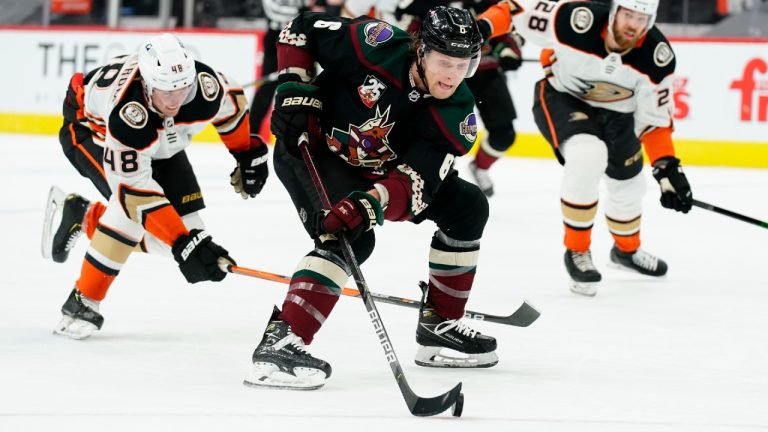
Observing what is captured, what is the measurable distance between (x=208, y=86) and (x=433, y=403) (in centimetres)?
133

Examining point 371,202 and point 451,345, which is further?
point 451,345

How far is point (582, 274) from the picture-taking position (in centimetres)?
429

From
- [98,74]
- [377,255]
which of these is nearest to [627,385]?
[98,74]

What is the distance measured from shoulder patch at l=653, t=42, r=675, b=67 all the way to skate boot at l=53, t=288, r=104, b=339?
6.93ft

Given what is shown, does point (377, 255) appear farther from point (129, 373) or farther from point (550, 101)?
point (129, 373)

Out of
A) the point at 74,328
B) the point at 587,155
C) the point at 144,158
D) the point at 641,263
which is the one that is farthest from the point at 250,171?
the point at 641,263

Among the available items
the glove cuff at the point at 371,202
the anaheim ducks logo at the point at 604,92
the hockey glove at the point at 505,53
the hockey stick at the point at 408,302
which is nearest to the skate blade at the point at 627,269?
the anaheim ducks logo at the point at 604,92

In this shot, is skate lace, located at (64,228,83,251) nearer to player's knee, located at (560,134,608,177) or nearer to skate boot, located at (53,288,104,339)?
skate boot, located at (53,288,104,339)

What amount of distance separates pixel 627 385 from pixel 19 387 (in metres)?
1.40

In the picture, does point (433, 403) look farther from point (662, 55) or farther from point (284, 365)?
point (662, 55)

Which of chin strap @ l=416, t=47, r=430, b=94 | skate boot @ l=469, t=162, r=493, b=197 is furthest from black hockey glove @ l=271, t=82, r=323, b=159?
skate boot @ l=469, t=162, r=493, b=197

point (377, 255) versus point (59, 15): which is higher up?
point (377, 255)

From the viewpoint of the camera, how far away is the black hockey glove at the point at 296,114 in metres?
3.02

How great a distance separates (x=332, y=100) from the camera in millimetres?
3113
